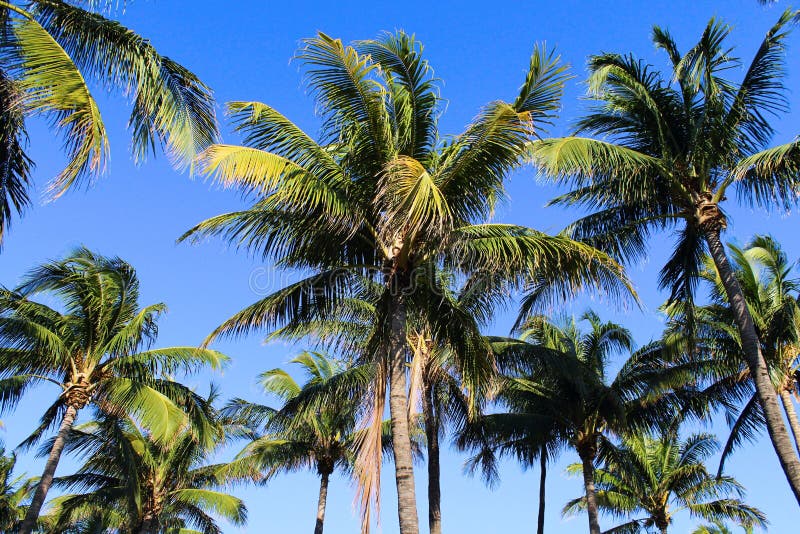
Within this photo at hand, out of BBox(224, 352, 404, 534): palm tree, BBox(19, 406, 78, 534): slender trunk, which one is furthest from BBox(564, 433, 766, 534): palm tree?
BBox(19, 406, 78, 534): slender trunk

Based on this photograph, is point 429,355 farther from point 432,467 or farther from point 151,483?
point 151,483

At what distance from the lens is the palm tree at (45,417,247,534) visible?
64.4 feet

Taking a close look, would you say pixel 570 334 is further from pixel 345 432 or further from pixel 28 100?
pixel 28 100

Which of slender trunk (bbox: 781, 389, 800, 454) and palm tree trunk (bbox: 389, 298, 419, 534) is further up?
slender trunk (bbox: 781, 389, 800, 454)

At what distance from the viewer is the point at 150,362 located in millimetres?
16625

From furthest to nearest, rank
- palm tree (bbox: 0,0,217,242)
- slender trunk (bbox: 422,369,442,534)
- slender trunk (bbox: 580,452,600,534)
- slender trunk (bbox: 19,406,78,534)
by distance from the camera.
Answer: slender trunk (bbox: 580,452,600,534) < slender trunk (bbox: 422,369,442,534) < slender trunk (bbox: 19,406,78,534) < palm tree (bbox: 0,0,217,242)

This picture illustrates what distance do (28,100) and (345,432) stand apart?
17.1 metres

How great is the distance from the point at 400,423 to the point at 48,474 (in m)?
9.50

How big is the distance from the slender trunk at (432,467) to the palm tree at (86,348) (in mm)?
5051

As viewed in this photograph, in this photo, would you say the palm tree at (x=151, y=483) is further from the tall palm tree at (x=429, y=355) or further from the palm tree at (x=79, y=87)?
the palm tree at (x=79, y=87)

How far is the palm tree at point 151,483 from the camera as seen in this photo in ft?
64.4

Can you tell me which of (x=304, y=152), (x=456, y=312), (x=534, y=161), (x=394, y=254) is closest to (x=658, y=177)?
(x=534, y=161)

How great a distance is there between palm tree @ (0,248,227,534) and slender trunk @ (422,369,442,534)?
5051 mm

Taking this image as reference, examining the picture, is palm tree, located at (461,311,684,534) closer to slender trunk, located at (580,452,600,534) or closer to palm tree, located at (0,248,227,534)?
slender trunk, located at (580,452,600,534)
